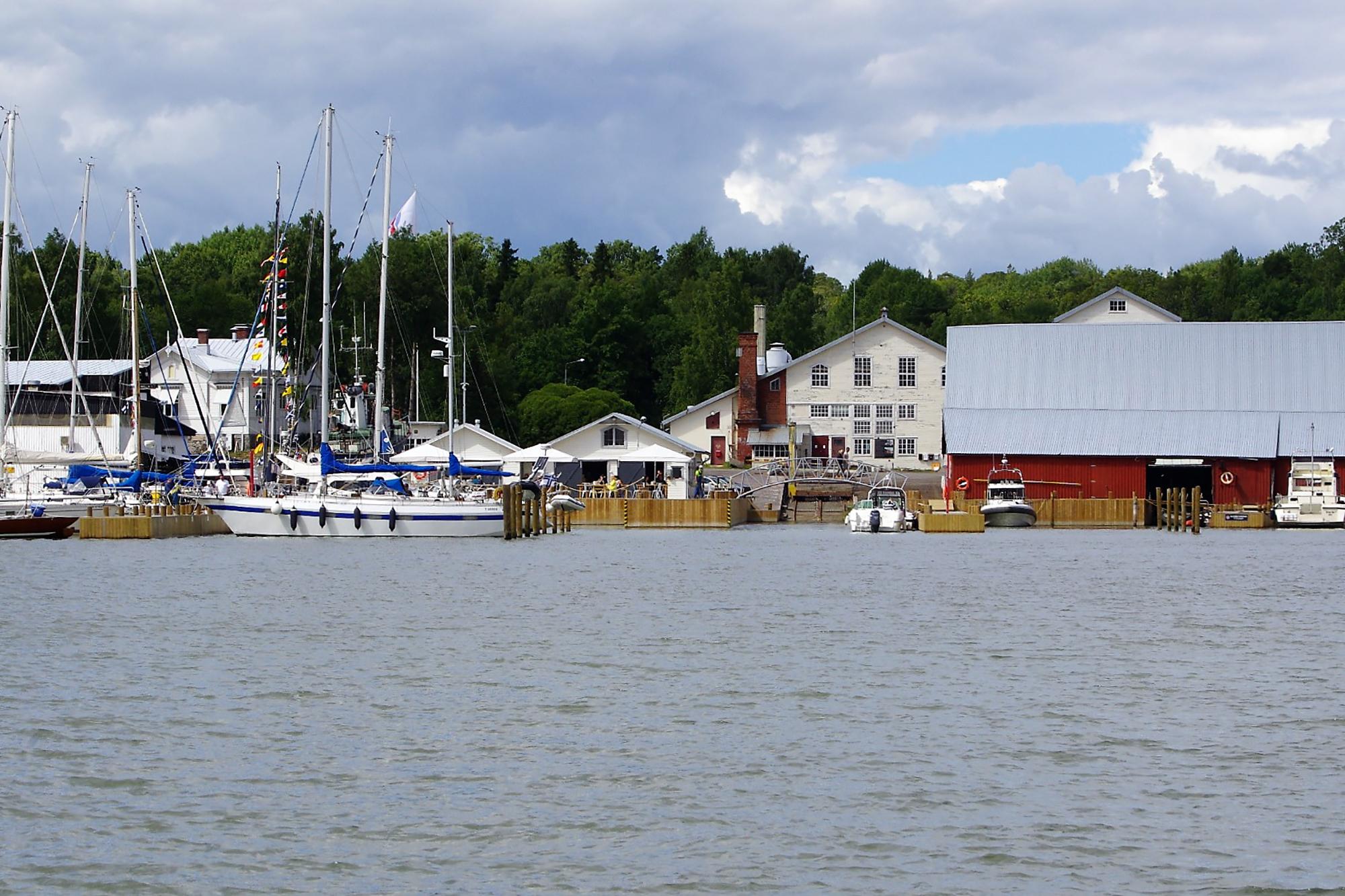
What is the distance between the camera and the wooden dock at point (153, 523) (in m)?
55.2

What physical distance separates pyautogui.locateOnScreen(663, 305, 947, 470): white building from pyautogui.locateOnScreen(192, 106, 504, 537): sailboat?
35254 mm

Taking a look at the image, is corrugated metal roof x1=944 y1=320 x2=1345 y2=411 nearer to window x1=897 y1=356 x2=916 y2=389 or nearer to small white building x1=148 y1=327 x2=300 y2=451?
window x1=897 y1=356 x2=916 y2=389

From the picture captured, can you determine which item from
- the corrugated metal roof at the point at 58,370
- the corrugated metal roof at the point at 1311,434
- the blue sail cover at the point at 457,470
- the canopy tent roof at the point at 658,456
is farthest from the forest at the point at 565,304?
the corrugated metal roof at the point at 1311,434

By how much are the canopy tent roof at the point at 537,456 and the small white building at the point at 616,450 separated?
0.65m

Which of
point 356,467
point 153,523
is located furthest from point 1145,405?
point 153,523

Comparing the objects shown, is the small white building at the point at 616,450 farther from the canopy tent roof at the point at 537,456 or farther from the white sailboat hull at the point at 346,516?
the white sailboat hull at the point at 346,516

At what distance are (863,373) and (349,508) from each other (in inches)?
1671

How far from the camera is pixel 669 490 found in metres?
74.2

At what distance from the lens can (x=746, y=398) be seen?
90625 mm

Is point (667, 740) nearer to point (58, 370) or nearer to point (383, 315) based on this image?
point (383, 315)

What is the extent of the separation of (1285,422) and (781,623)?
49.1 meters

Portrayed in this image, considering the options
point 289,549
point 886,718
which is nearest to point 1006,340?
point 289,549

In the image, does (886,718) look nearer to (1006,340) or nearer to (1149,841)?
(1149,841)

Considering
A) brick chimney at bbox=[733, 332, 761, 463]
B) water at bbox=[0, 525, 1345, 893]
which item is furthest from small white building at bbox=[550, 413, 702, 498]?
water at bbox=[0, 525, 1345, 893]
